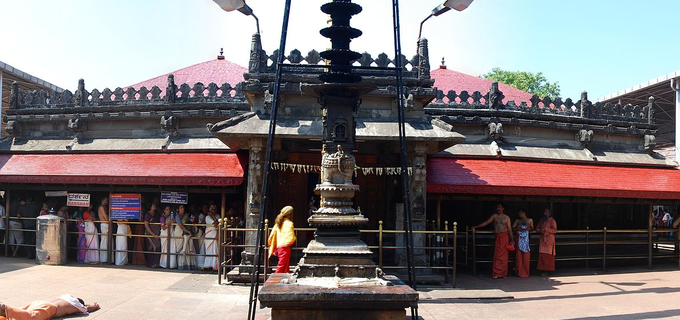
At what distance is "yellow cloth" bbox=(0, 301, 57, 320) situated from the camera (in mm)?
6949

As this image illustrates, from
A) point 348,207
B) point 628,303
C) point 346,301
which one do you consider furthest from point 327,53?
point 628,303

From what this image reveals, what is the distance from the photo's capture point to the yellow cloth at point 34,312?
22.8 ft

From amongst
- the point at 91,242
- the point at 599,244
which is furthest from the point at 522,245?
the point at 91,242

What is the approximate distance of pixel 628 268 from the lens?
1470cm

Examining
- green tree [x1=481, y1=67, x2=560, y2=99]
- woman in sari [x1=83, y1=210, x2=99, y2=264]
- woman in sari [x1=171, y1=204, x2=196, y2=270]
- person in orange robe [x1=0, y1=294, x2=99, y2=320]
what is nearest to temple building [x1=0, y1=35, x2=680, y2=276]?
woman in sari [x1=171, y1=204, x2=196, y2=270]

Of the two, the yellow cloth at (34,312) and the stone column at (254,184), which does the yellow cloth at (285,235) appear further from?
the yellow cloth at (34,312)

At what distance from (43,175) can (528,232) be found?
1341cm

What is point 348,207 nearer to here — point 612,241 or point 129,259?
point 129,259

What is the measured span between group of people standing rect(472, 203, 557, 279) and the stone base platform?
7314 millimetres

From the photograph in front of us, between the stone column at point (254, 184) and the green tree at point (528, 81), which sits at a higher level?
the green tree at point (528, 81)

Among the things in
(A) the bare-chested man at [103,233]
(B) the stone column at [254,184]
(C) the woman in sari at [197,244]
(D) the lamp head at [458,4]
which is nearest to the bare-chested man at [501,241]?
(D) the lamp head at [458,4]

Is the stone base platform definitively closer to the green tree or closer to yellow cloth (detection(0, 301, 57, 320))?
yellow cloth (detection(0, 301, 57, 320))

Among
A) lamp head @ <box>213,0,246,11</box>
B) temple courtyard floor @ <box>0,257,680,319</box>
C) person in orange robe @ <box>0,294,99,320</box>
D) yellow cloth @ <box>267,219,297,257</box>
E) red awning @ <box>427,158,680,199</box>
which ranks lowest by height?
temple courtyard floor @ <box>0,257,680,319</box>

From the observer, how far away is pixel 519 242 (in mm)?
12922
